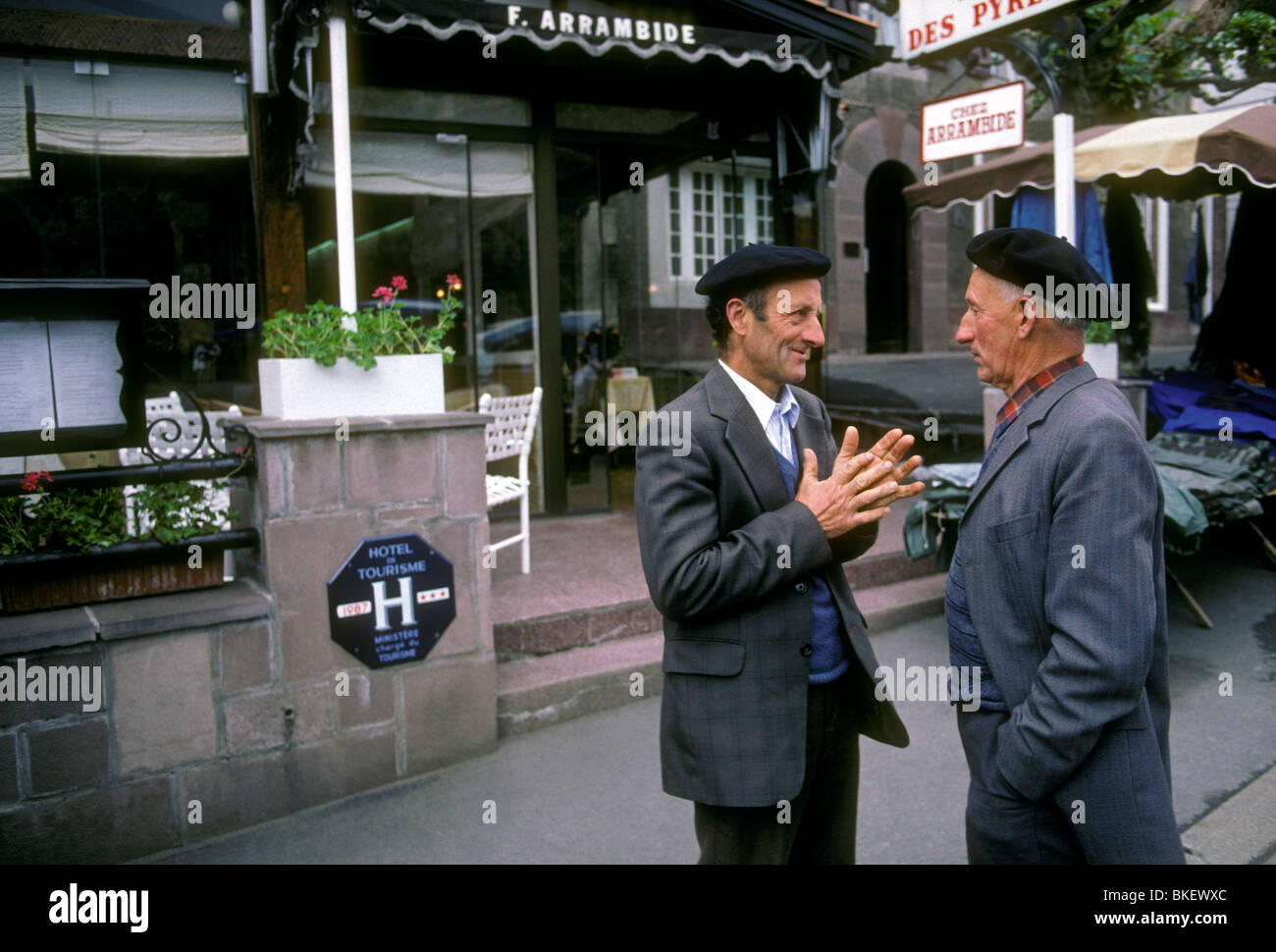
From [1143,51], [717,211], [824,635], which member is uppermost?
[1143,51]

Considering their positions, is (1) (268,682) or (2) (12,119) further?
(2) (12,119)

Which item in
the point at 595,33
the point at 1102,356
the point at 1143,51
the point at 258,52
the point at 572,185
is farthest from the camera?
the point at 1143,51

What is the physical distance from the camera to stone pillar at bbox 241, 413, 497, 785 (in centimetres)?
387

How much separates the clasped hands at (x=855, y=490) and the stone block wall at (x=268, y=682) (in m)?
2.28

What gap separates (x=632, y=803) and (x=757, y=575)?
6.84ft

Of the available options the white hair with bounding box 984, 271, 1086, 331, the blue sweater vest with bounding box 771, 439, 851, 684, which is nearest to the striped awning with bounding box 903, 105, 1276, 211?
the white hair with bounding box 984, 271, 1086, 331

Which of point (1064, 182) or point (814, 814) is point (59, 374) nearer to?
point (814, 814)

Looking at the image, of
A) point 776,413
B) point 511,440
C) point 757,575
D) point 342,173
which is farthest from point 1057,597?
point 511,440

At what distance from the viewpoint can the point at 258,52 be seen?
602 cm

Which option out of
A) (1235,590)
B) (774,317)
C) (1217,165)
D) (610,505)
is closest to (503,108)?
(610,505)

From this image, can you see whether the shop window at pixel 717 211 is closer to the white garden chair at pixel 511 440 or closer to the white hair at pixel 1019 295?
the white garden chair at pixel 511 440

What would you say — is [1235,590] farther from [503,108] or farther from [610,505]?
[503,108]

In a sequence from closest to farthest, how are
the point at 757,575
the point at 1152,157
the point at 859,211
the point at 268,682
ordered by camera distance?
the point at 757,575 → the point at 268,682 → the point at 1152,157 → the point at 859,211

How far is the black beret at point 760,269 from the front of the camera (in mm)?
2307
